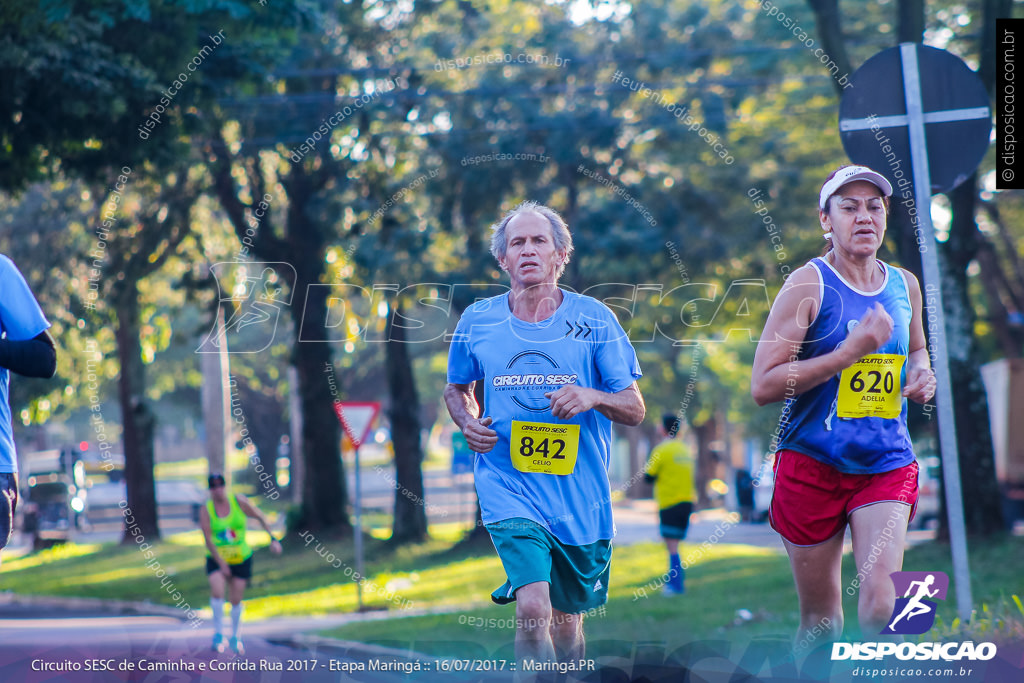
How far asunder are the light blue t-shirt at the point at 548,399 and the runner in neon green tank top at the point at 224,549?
670 centimetres

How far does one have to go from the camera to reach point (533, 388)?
464cm

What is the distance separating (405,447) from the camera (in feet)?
72.3

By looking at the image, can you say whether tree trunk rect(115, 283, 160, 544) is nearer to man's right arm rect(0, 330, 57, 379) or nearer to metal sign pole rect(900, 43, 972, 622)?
man's right arm rect(0, 330, 57, 379)

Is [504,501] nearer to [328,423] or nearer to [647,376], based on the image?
[328,423]

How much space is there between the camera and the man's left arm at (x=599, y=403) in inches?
172

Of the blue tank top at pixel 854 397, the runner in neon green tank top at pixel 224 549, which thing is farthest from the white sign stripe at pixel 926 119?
the runner in neon green tank top at pixel 224 549

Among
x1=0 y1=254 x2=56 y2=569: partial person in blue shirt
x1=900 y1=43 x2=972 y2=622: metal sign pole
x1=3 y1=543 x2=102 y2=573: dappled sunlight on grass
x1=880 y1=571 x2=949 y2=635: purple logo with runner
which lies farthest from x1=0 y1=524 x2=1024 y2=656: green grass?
x1=0 y1=254 x2=56 y2=569: partial person in blue shirt

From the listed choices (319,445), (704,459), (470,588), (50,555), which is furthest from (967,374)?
(704,459)

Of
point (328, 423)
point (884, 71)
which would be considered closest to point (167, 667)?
point (884, 71)

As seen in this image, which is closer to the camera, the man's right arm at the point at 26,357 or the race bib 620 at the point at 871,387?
the man's right arm at the point at 26,357

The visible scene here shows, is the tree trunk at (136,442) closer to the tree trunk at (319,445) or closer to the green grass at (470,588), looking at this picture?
the green grass at (470,588)

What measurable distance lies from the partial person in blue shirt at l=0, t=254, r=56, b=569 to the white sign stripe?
3.45m

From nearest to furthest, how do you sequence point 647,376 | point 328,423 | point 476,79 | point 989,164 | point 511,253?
point 511,253, point 989,164, point 476,79, point 328,423, point 647,376

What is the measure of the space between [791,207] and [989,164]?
3.41 metres
